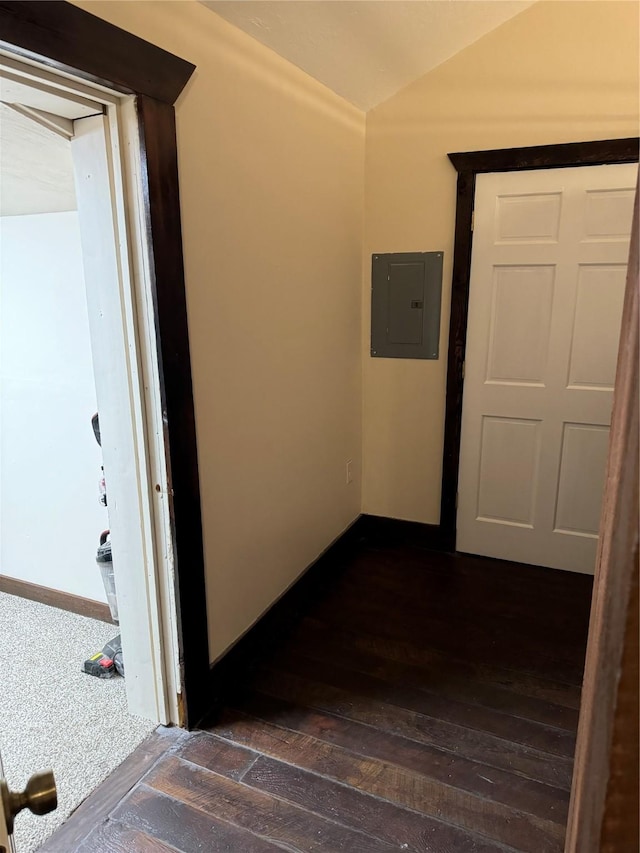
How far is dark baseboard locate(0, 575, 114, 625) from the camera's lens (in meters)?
2.46

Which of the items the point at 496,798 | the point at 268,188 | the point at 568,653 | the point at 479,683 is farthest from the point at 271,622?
the point at 268,188

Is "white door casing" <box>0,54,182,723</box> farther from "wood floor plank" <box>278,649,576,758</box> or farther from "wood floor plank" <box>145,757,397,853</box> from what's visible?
"wood floor plank" <box>278,649,576,758</box>

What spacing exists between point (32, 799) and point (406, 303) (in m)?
2.57

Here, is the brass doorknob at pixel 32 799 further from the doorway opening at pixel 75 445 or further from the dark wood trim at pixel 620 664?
the doorway opening at pixel 75 445

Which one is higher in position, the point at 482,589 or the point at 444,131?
the point at 444,131

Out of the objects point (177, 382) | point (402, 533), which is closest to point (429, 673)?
point (402, 533)

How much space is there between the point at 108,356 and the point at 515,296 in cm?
193

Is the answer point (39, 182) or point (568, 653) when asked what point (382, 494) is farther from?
point (39, 182)

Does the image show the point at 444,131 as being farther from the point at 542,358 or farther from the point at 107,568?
the point at 107,568

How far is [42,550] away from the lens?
256cm

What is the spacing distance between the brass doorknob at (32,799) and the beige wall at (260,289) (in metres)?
1.14

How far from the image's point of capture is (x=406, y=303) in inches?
113

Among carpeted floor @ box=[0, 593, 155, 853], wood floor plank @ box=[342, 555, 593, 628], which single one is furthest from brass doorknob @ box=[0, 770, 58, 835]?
wood floor plank @ box=[342, 555, 593, 628]

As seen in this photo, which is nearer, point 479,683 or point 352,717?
point 352,717
